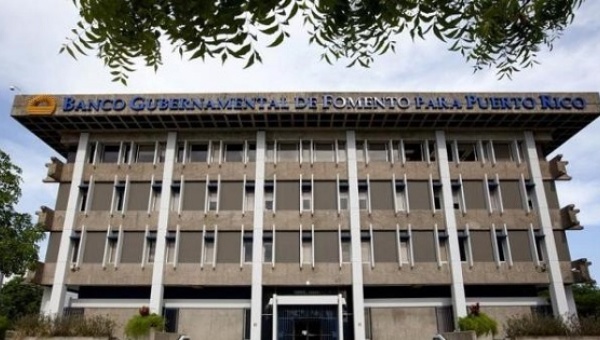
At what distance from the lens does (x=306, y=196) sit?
31.0 m

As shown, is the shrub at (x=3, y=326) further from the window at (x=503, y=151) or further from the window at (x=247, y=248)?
the window at (x=503, y=151)

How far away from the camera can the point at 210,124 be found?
3166 centimetres

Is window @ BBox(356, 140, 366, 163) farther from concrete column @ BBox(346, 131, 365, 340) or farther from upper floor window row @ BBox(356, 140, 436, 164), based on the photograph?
concrete column @ BBox(346, 131, 365, 340)

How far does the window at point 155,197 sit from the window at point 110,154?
154 inches

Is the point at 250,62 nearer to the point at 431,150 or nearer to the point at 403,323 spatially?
the point at 403,323

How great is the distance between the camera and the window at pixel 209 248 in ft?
96.0

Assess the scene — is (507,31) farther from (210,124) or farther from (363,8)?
(210,124)

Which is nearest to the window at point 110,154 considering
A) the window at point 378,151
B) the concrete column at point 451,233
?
the window at point 378,151

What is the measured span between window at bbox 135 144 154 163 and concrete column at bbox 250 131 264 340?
25.2ft

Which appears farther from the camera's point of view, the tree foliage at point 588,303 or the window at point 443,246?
the tree foliage at point 588,303

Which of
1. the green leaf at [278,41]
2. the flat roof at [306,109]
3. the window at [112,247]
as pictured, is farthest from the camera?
the flat roof at [306,109]

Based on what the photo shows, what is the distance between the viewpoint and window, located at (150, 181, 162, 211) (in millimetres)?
30736

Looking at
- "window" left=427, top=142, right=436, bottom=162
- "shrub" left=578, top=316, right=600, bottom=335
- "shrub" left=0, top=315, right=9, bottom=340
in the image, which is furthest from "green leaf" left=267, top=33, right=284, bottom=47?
"window" left=427, top=142, right=436, bottom=162

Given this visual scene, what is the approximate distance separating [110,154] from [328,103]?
1593cm
